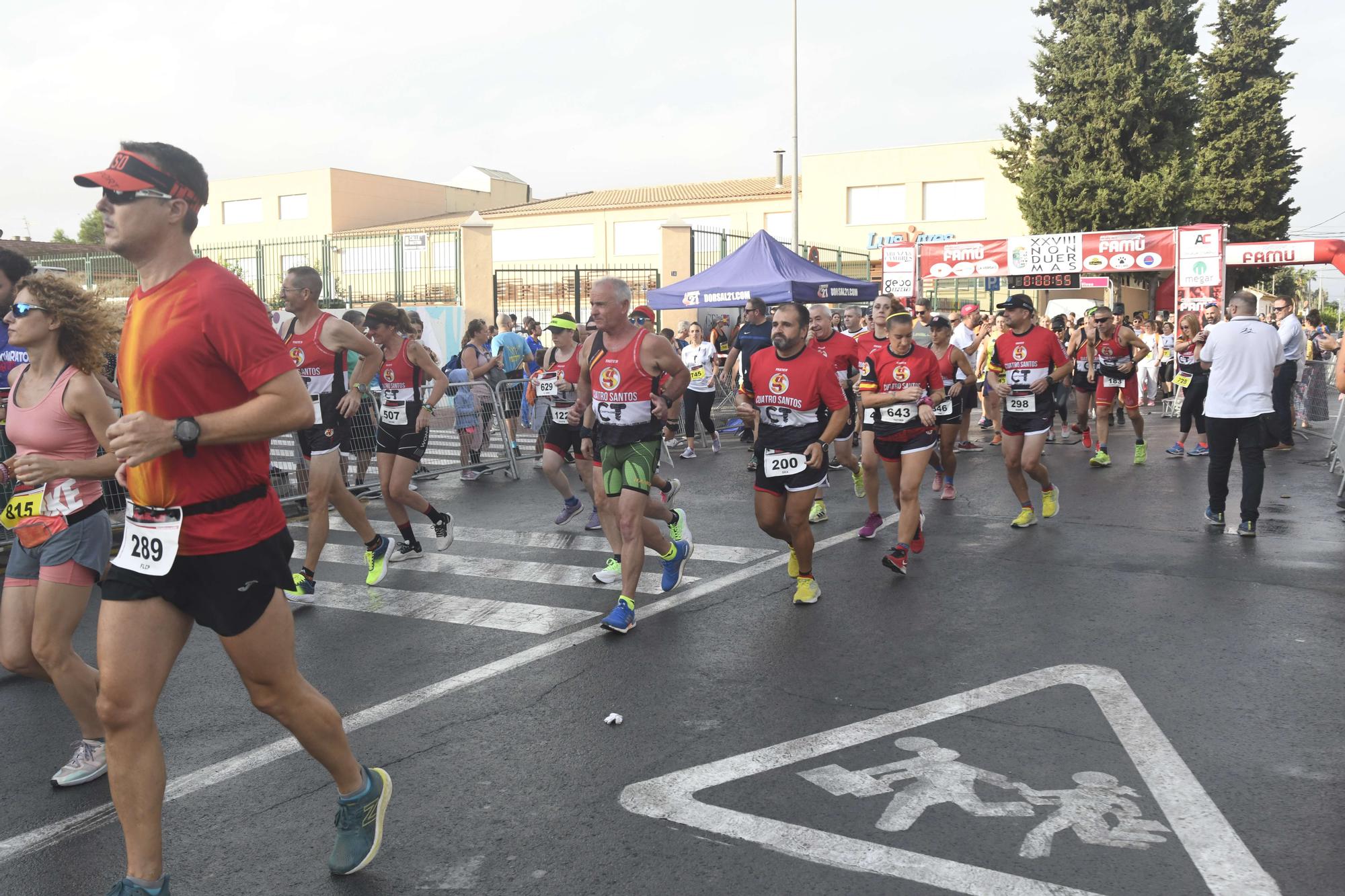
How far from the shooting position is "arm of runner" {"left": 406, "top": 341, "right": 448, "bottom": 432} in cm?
796

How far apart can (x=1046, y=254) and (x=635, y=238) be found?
28152 millimetres

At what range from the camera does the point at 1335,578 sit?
7242mm

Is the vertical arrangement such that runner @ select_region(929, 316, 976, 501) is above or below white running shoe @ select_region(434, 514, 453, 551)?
above

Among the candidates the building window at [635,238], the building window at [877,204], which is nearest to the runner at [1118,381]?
the building window at [877,204]

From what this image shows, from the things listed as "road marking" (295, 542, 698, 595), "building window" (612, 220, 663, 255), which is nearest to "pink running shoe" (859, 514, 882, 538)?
"road marking" (295, 542, 698, 595)

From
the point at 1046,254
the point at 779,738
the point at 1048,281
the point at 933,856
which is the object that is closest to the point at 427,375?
the point at 779,738

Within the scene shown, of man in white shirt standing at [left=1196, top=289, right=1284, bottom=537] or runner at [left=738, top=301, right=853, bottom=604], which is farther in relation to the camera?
man in white shirt standing at [left=1196, top=289, right=1284, bottom=537]

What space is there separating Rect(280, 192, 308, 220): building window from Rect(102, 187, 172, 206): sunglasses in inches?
2164

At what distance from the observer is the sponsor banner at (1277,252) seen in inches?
1036

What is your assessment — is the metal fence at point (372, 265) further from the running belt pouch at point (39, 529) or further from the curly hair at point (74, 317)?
the running belt pouch at point (39, 529)

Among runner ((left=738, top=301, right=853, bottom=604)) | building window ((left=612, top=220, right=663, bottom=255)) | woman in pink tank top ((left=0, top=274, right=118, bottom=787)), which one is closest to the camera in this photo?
woman in pink tank top ((left=0, top=274, right=118, bottom=787))

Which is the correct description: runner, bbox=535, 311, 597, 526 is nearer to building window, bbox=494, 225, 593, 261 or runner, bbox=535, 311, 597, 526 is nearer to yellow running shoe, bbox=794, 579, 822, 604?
yellow running shoe, bbox=794, 579, 822, 604

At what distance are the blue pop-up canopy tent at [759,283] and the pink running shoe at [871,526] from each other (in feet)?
30.7

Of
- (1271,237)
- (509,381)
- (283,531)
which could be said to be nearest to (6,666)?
(283,531)
